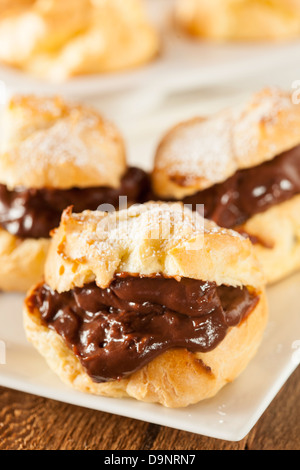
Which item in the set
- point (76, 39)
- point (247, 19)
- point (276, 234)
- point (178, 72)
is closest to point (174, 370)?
point (276, 234)

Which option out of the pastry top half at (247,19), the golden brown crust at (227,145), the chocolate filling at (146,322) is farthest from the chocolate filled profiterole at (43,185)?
Answer: the pastry top half at (247,19)

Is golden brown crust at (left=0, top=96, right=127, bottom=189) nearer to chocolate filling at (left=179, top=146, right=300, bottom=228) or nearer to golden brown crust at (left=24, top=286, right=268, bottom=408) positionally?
chocolate filling at (left=179, top=146, right=300, bottom=228)

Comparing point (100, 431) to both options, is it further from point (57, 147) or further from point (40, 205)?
point (57, 147)

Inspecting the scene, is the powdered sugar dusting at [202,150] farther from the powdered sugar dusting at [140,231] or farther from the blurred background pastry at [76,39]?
the blurred background pastry at [76,39]

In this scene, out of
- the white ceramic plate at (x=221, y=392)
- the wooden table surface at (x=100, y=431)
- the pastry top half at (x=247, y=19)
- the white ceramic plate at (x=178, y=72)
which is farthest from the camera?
the pastry top half at (x=247, y=19)

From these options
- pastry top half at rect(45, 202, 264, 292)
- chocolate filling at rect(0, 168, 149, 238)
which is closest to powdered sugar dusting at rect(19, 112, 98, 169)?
chocolate filling at rect(0, 168, 149, 238)

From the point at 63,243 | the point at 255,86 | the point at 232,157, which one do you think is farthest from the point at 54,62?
the point at 63,243

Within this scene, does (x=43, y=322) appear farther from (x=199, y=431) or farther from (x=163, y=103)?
(x=163, y=103)
